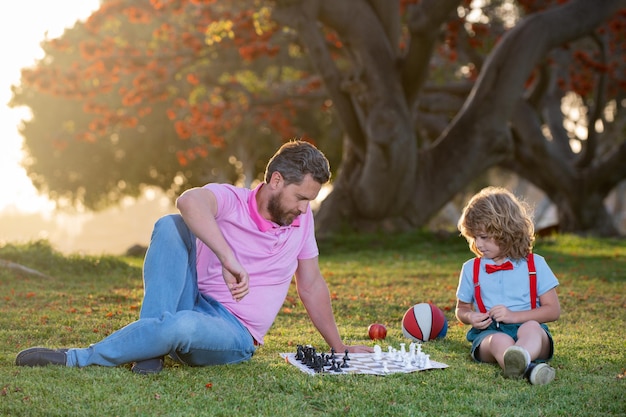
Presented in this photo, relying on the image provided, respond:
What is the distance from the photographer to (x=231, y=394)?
430 centimetres

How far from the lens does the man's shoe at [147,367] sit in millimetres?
4699

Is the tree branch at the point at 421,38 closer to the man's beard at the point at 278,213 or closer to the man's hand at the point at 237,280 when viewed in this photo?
the man's beard at the point at 278,213

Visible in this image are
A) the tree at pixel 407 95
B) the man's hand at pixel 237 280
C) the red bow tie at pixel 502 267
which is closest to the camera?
the man's hand at pixel 237 280

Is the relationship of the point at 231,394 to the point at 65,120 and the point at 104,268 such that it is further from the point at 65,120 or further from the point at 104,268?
the point at 65,120

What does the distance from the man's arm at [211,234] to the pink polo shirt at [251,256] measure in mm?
265

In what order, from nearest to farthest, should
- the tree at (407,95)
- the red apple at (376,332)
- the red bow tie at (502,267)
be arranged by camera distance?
1. the red bow tie at (502,267)
2. the red apple at (376,332)
3. the tree at (407,95)

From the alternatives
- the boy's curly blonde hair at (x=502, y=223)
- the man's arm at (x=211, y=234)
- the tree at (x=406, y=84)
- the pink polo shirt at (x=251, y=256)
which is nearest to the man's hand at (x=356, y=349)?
the pink polo shirt at (x=251, y=256)

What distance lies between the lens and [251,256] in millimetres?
5156

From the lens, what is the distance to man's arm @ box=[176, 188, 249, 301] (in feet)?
15.0

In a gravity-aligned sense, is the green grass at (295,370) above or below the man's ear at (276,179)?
below

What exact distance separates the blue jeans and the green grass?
0.10 m

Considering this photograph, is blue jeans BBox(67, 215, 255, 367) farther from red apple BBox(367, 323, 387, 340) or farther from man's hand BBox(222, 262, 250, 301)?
red apple BBox(367, 323, 387, 340)

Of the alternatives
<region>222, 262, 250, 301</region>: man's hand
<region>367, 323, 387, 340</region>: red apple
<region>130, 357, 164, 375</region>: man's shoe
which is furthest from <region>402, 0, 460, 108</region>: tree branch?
<region>130, 357, 164, 375</region>: man's shoe

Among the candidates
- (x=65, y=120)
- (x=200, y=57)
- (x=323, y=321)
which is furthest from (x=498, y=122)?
(x=65, y=120)
